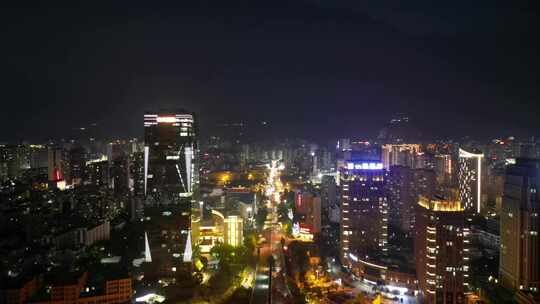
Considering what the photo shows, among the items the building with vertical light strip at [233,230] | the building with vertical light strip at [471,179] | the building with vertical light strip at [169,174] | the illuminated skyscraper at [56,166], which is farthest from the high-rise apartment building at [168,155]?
the building with vertical light strip at [471,179]

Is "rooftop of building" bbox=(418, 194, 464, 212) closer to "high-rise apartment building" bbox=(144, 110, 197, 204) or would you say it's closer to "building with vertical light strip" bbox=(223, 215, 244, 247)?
"building with vertical light strip" bbox=(223, 215, 244, 247)

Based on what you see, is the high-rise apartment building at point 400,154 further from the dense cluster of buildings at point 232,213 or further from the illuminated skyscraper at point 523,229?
the illuminated skyscraper at point 523,229

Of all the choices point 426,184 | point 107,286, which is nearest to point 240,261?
point 107,286

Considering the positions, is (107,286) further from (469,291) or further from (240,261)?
(469,291)

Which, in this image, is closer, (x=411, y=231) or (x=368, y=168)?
(x=368, y=168)

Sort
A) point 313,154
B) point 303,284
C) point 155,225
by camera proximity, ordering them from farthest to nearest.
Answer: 1. point 313,154
2. point 155,225
3. point 303,284

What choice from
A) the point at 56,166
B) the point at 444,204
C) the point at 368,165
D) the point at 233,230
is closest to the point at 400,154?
the point at 368,165
